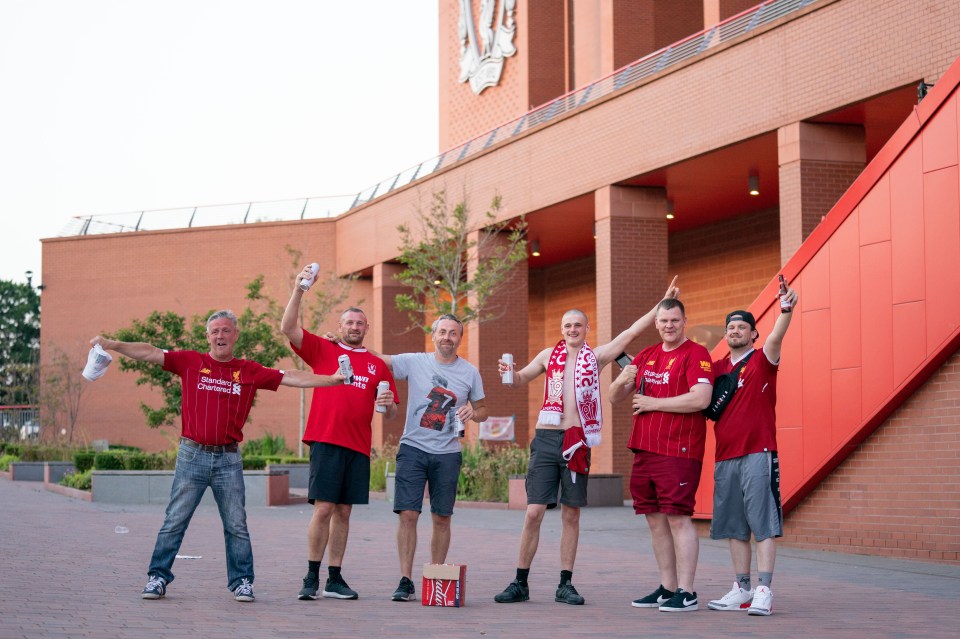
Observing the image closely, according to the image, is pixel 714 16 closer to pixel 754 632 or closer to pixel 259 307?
pixel 754 632

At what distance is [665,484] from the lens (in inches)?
312

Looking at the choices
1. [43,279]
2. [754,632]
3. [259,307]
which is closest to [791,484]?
[754,632]

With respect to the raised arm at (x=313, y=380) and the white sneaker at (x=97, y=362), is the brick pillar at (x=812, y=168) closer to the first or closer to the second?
the raised arm at (x=313, y=380)

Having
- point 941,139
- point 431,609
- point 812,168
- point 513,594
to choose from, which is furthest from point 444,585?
point 812,168

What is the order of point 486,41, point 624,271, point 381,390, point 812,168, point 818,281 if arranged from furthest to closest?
point 486,41 < point 624,271 < point 812,168 < point 818,281 < point 381,390

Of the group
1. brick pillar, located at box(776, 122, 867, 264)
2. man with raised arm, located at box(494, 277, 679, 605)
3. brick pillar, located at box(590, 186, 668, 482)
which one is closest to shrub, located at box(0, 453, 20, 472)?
brick pillar, located at box(590, 186, 668, 482)

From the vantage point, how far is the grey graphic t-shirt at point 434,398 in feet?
27.7

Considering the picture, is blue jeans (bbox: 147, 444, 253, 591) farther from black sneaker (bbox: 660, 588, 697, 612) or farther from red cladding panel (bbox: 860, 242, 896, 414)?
red cladding panel (bbox: 860, 242, 896, 414)

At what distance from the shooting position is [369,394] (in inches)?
334

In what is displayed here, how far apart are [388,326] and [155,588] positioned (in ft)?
90.6

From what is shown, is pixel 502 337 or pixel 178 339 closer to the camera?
pixel 502 337

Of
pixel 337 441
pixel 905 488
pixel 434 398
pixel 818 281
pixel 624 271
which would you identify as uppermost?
pixel 624 271

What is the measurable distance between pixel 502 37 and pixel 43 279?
20.5 metres

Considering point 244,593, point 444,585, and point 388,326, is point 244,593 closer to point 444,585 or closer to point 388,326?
point 444,585
